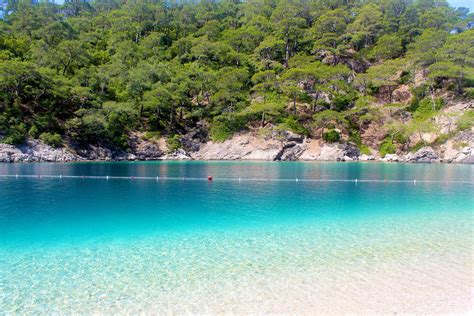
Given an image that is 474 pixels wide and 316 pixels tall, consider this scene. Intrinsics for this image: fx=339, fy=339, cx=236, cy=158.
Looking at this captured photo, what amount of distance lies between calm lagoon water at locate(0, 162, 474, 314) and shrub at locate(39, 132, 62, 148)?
31387mm

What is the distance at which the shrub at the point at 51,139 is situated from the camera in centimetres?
4872

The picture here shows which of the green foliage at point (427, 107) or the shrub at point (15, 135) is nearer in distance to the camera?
the shrub at point (15, 135)

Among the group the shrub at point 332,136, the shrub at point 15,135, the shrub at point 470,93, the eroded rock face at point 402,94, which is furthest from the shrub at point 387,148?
the shrub at point 15,135

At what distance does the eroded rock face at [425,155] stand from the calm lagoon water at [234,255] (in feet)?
123

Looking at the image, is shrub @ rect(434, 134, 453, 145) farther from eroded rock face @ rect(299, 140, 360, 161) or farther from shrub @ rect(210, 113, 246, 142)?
shrub @ rect(210, 113, 246, 142)

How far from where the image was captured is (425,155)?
2148 inches

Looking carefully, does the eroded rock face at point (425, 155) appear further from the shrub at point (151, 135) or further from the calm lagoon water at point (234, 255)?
the shrub at point (151, 135)

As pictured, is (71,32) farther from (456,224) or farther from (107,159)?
(456,224)

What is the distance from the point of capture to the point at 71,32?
8088 centimetres

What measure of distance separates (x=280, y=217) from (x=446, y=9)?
9997cm

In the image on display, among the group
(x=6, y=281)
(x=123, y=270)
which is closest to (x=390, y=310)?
(x=123, y=270)

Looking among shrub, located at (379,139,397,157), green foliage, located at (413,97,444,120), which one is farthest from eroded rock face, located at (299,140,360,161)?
green foliage, located at (413,97,444,120)

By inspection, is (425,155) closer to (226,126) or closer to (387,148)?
(387,148)

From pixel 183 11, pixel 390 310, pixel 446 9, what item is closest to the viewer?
pixel 390 310
